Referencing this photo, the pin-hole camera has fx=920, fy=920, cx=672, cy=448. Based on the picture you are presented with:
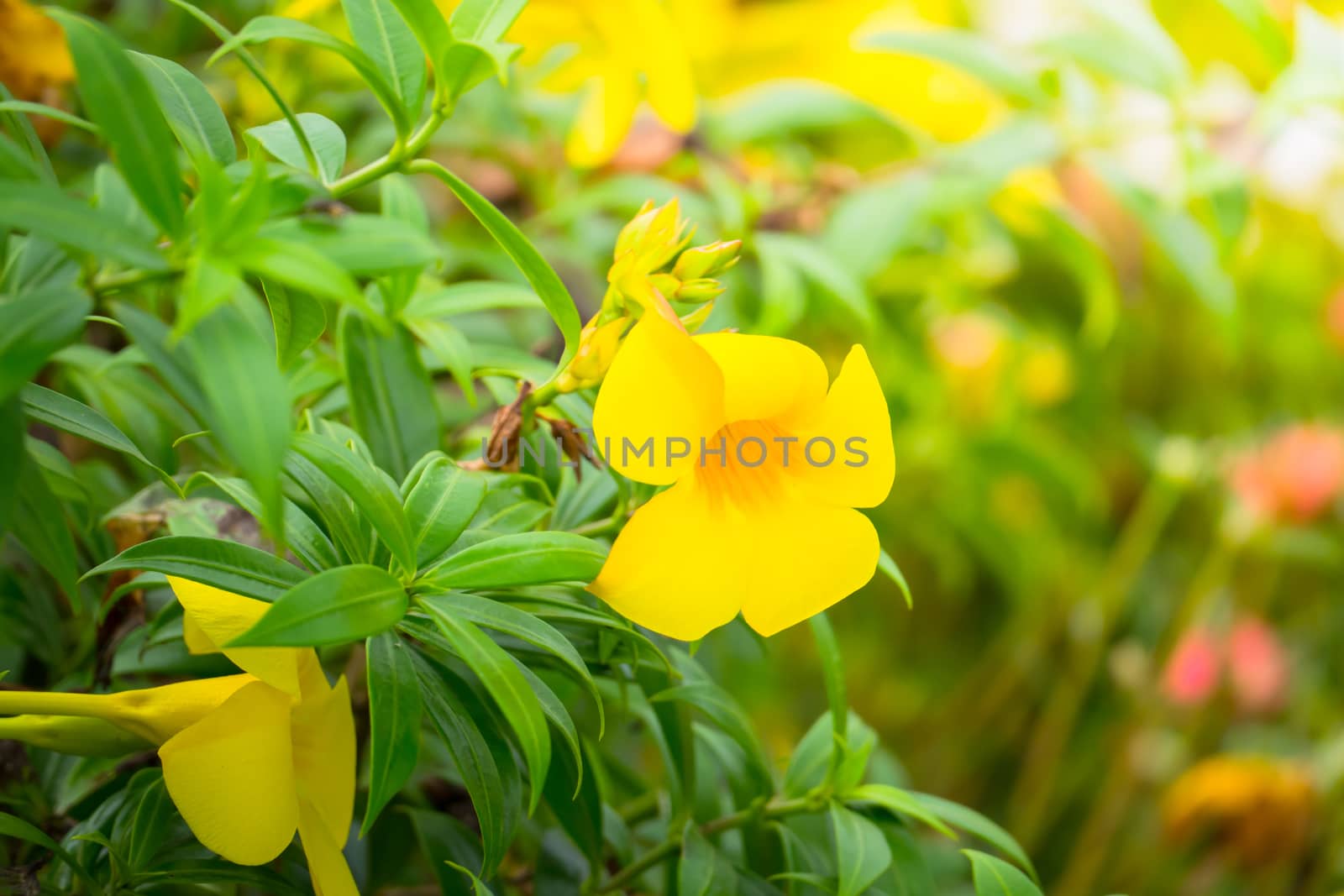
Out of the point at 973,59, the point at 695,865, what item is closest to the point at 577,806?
the point at 695,865

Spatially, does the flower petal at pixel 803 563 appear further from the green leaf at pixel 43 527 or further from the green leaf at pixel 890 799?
the green leaf at pixel 43 527

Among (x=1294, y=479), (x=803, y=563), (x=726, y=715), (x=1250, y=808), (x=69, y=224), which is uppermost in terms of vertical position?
(x=69, y=224)

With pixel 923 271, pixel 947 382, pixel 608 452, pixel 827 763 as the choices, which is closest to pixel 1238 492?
pixel 947 382

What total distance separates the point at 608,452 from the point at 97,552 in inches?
10.2

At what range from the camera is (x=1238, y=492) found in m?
1.01

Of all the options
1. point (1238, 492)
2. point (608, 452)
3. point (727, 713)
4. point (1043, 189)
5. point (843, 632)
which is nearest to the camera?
point (608, 452)

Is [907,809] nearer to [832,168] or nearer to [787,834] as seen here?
[787,834]

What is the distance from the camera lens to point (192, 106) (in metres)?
0.32

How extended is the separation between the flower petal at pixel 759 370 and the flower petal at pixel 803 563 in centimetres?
4

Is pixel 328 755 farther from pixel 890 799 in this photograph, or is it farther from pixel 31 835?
pixel 890 799

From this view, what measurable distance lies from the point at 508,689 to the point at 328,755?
0.27ft

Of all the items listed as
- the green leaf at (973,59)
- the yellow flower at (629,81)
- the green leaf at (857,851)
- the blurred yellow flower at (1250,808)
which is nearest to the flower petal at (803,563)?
the green leaf at (857,851)

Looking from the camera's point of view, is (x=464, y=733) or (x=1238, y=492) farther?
(x=1238, y=492)

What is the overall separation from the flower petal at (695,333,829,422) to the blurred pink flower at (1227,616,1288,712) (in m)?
0.92
